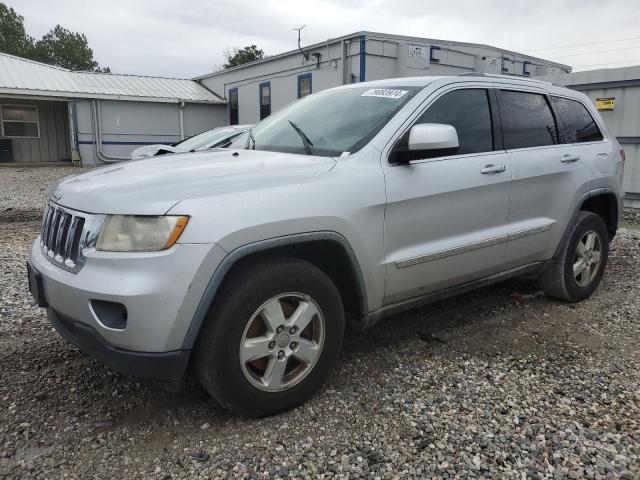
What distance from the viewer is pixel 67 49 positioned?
52.7 meters

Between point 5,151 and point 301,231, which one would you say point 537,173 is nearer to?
point 301,231

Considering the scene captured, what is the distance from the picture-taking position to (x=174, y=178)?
265 cm

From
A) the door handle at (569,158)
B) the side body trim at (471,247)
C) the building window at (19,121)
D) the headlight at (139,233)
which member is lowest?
the side body trim at (471,247)

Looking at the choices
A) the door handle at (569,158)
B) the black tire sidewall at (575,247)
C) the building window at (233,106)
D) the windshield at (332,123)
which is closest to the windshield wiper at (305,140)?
the windshield at (332,123)

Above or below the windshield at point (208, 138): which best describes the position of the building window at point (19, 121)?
above

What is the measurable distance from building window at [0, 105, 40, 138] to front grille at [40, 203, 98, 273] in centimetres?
2145

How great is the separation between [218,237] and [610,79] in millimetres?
9733

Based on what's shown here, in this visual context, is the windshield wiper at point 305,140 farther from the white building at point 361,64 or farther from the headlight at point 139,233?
the white building at point 361,64

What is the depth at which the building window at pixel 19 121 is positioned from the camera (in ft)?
68.7

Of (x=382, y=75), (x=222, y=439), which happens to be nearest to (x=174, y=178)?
(x=222, y=439)

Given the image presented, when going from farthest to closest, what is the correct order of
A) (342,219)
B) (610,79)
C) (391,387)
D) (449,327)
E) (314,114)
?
(610,79), (449,327), (314,114), (391,387), (342,219)

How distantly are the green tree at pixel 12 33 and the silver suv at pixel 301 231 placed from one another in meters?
51.5

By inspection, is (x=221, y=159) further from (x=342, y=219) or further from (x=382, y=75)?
(x=382, y=75)

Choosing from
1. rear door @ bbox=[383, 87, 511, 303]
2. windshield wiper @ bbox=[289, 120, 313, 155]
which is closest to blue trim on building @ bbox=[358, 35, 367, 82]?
rear door @ bbox=[383, 87, 511, 303]
